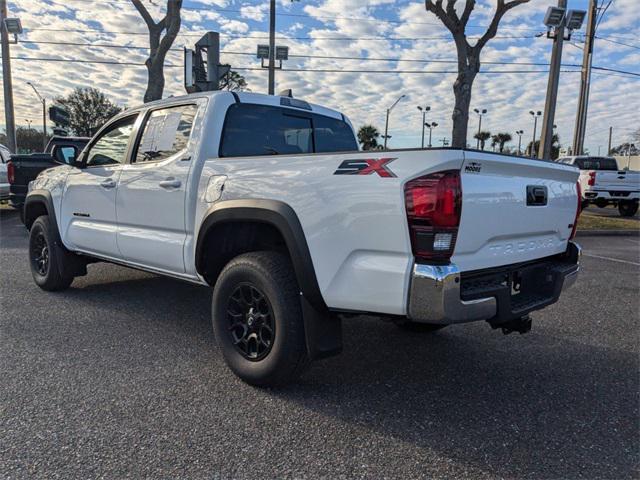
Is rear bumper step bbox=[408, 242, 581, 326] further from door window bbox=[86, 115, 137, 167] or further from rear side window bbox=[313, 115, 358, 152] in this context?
door window bbox=[86, 115, 137, 167]

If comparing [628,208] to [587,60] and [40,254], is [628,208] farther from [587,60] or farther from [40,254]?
[40,254]

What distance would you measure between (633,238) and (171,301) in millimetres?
11686

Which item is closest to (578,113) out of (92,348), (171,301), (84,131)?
(171,301)

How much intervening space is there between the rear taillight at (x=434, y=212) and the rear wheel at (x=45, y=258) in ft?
14.3

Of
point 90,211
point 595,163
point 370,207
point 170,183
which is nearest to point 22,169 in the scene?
point 90,211

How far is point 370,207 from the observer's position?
8.38 feet

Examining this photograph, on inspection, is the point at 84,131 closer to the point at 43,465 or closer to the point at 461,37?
the point at 461,37

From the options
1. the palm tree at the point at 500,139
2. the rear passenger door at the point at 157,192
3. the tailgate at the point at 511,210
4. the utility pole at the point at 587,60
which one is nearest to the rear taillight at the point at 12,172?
the rear passenger door at the point at 157,192

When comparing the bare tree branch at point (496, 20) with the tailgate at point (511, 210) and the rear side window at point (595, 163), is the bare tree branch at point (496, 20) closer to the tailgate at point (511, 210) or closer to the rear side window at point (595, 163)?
the rear side window at point (595, 163)

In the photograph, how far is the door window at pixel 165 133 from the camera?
3.89m

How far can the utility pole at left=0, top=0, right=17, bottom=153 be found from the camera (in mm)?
18875

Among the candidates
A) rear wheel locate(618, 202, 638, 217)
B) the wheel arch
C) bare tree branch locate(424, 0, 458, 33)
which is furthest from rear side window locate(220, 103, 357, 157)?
rear wheel locate(618, 202, 638, 217)

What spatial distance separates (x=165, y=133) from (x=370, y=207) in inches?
89.8

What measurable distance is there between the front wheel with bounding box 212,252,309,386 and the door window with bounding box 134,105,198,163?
48.7 inches
